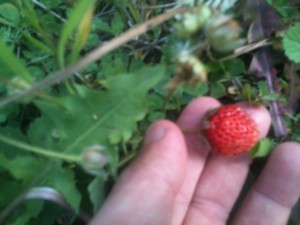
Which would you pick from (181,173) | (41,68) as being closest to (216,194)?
(181,173)

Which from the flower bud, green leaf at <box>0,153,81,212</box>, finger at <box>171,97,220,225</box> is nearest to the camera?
the flower bud

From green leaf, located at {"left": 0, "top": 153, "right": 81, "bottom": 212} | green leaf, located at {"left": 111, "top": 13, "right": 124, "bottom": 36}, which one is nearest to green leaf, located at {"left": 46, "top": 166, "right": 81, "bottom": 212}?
green leaf, located at {"left": 0, "top": 153, "right": 81, "bottom": 212}

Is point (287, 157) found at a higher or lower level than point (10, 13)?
lower

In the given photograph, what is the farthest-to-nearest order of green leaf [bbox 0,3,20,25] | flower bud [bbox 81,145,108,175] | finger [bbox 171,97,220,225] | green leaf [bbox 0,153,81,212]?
green leaf [bbox 0,3,20,25]
finger [bbox 171,97,220,225]
green leaf [bbox 0,153,81,212]
flower bud [bbox 81,145,108,175]

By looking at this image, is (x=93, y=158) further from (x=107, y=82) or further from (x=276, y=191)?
(x=276, y=191)

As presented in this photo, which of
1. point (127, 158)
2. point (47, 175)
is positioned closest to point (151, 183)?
point (127, 158)

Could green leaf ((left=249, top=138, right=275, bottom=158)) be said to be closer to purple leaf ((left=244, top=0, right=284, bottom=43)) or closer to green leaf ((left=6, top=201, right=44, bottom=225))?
purple leaf ((left=244, top=0, right=284, bottom=43))

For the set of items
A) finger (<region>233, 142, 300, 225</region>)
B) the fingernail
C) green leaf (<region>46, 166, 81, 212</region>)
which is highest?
green leaf (<region>46, 166, 81, 212</region>)
